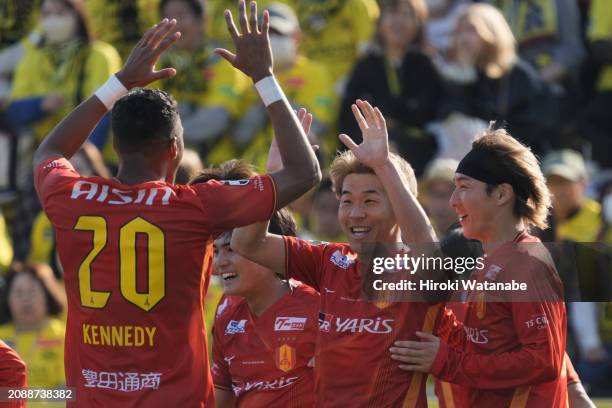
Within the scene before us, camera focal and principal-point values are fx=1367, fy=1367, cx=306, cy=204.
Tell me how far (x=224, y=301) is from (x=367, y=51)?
16.0 ft

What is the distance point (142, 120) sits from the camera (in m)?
5.22

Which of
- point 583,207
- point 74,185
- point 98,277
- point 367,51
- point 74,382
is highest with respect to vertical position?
point 367,51

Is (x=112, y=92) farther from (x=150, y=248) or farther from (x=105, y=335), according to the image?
(x=105, y=335)

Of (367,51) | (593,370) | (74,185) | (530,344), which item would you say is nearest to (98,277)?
(74,185)

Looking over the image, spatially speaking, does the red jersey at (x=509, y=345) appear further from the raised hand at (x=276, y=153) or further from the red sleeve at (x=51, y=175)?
the red sleeve at (x=51, y=175)

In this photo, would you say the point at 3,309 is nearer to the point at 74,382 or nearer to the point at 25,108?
the point at 25,108

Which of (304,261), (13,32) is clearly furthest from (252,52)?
(13,32)

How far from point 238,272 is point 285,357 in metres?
0.45

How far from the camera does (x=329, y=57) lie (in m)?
11.9

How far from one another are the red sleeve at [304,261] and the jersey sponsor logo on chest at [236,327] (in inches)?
21.2

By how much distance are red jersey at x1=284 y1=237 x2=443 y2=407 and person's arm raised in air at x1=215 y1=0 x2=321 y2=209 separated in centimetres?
76

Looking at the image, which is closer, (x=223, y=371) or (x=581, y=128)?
(x=223, y=371)

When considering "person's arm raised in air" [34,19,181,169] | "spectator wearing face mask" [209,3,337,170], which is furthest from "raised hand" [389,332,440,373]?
"spectator wearing face mask" [209,3,337,170]

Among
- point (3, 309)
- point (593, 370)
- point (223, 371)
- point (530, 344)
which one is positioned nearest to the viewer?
point (530, 344)
